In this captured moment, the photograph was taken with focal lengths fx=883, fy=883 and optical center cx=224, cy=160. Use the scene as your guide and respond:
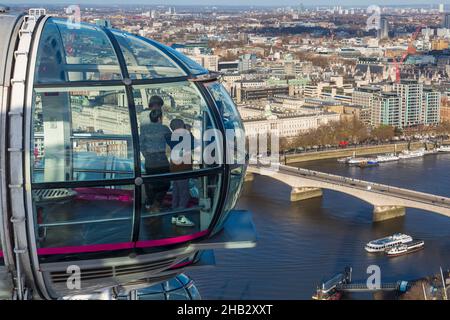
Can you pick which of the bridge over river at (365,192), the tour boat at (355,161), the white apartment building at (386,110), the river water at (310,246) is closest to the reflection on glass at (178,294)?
the river water at (310,246)

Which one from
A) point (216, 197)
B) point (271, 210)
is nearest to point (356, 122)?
point (271, 210)

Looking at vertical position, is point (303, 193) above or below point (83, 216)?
below

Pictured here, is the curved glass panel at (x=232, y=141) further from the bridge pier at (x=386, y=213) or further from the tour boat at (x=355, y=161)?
the tour boat at (x=355, y=161)

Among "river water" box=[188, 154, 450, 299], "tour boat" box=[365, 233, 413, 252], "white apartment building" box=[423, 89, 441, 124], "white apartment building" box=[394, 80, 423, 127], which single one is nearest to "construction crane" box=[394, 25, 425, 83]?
"white apartment building" box=[423, 89, 441, 124]

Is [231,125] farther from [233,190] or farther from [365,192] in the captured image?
[365,192]

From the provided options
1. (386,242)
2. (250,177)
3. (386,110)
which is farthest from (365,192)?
(386,110)

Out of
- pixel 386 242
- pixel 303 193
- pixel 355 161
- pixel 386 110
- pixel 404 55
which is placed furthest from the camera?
pixel 404 55
